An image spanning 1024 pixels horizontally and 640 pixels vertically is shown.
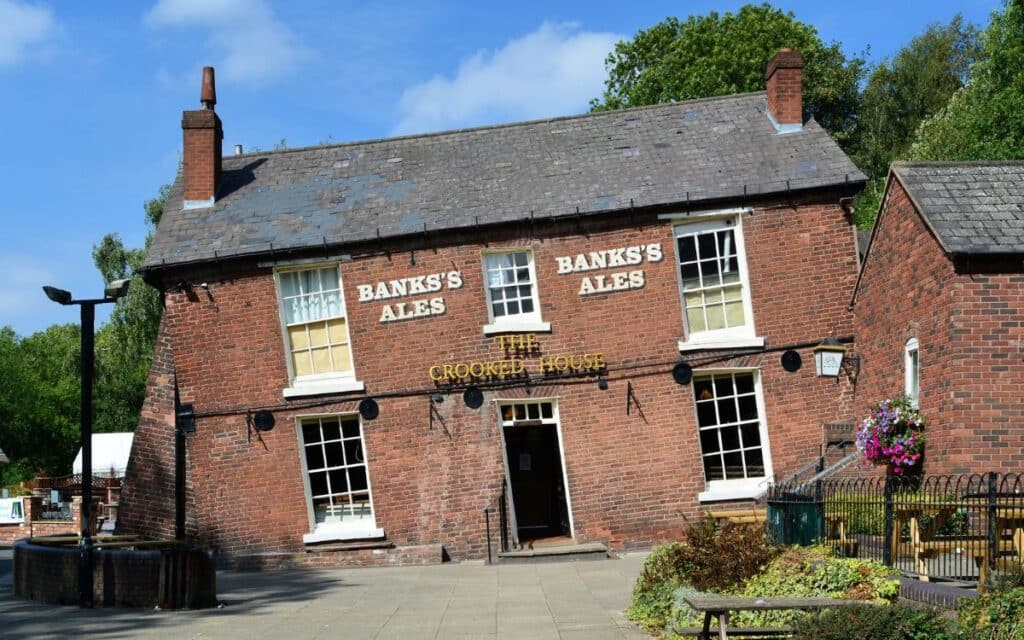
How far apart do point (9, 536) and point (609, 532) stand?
21757mm

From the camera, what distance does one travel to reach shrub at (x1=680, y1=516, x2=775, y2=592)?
1118 centimetres

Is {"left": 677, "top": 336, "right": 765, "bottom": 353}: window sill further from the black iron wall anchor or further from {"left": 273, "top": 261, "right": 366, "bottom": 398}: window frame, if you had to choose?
{"left": 273, "top": 261, "right": 366, "bottom": 398}: window frame

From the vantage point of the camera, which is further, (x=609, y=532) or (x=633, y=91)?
(x=633, y=91)

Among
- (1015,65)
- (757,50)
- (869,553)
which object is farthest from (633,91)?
(869,553)

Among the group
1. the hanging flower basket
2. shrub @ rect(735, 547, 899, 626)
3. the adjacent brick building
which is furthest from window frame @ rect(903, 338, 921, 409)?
shrub @ rect(735, 547, 899, 626)

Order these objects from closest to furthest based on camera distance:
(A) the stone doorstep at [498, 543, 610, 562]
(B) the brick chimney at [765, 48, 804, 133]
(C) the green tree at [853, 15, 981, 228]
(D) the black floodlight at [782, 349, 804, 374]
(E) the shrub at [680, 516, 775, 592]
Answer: (E) the shrub at [680, 516, 775, 592] → (A) the stone doorstep at [498, 543, 610, 562] → (D) the black floodlight at [782, 349, 804, 374] → (B) the brick chimney at [765, 48, 804, 133] → (C) the green tree at [853, 15, 981, 228]

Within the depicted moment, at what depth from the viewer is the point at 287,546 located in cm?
2050

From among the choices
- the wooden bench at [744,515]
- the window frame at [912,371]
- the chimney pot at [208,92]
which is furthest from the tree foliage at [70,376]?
the window frame at [912,371]

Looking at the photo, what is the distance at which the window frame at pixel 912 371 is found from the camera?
16.4 metres

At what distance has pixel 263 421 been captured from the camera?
20578 millimetres

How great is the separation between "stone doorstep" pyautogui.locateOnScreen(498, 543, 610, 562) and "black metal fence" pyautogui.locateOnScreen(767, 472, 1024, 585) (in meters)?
5.38

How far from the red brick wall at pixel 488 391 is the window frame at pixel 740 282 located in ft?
0.46

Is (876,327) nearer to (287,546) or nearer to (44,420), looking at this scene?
(287,546)

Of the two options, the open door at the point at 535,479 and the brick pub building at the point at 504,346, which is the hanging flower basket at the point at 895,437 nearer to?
the brick pub building at the point at 504,346
